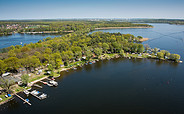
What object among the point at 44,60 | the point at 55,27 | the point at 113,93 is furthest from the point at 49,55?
the point at 55,27

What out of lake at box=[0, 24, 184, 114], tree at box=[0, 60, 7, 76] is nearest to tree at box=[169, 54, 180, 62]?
lake at box=[0, 24, 184, 114]

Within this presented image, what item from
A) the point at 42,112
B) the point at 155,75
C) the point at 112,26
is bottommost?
the point at 42,112

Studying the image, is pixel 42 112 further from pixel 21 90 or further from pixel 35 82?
pixel 35 82

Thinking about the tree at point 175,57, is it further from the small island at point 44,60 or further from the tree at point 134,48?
the tree at point 134,48

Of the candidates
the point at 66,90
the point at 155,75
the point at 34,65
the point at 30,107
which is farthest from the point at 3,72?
the point at 155,75

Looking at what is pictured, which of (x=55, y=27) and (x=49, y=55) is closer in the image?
(x=49, y=55)

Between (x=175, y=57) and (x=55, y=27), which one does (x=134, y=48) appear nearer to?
(x=175, y=57)

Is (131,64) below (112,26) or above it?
below

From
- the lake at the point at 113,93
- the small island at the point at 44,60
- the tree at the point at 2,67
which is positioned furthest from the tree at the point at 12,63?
the lake at the point at 113,93
